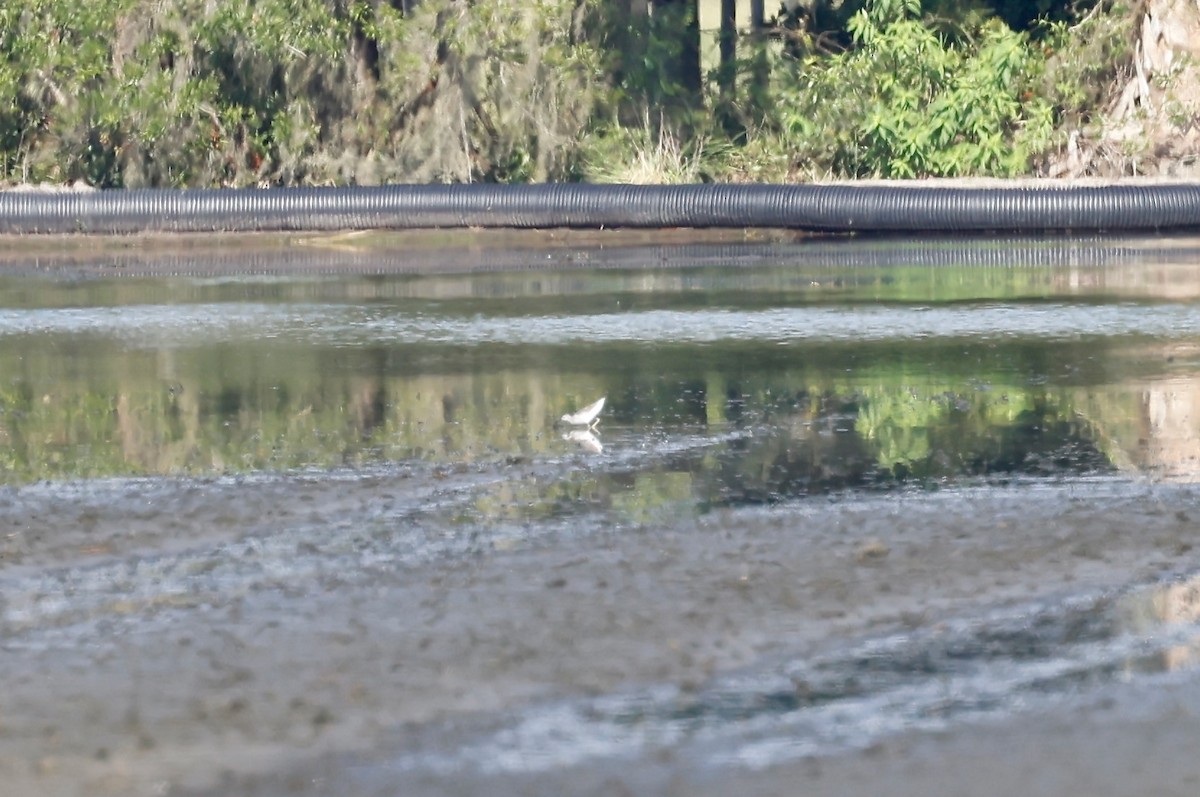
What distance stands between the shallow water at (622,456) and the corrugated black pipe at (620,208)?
269 cm

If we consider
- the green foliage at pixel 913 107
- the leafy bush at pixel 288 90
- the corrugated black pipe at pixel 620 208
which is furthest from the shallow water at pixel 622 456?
the leafy bush at pixel 288 90

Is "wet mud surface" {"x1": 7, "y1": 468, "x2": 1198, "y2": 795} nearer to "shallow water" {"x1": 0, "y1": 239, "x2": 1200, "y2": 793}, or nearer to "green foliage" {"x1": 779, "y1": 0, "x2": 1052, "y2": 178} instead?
"shallow water" {"x1": 0, "y1": 239, "x2": 1200, "y2": 793}

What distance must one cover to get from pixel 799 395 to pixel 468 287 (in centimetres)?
543

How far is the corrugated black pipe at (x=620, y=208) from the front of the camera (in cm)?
1623

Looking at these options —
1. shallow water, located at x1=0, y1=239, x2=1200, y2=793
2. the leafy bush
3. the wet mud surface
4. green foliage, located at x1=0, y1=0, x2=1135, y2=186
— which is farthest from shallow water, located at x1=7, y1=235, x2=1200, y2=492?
the leafy bush

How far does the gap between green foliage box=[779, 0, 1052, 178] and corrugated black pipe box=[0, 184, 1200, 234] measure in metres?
2.83

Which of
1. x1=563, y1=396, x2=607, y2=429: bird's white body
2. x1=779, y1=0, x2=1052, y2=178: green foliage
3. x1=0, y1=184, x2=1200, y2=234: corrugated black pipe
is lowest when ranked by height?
x1=563, y1=396, x2=607, y2=429: bird's white body

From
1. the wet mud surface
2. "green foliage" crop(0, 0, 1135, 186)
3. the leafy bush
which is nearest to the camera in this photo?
the wet mud surface

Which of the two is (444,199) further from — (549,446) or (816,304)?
(549,446)

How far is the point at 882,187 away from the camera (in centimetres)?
1734

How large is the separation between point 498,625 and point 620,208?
40.5 ft

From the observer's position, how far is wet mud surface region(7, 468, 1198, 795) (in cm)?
402

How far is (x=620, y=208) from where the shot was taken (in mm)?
17031

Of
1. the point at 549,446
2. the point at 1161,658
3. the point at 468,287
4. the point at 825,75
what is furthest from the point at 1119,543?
the point at 825,75
